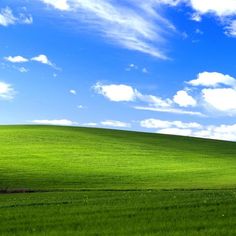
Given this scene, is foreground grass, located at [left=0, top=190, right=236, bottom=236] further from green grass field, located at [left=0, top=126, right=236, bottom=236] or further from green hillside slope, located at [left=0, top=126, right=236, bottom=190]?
green hillside slope, located at [left=0, top=126, right=236, bottom=190]

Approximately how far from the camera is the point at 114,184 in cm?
4331

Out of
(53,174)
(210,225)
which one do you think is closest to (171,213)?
(210,225)

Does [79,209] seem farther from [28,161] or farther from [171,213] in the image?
[28,161]

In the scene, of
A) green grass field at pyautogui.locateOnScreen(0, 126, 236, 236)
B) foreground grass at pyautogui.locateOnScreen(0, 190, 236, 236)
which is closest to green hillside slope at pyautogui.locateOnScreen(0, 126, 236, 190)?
green grass field at pyautogui.locateOnScreen(0, 126, 236, 236)

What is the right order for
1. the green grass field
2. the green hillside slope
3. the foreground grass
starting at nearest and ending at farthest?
1. the foreground grass
2. the green grass field
3. the green hillside slope

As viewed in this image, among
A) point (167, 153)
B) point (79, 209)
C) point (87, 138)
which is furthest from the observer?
point (87, 138)

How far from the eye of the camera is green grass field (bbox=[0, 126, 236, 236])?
14.9 metres

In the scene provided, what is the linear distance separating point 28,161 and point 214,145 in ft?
119

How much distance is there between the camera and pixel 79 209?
1809 cm

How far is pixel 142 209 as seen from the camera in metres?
17.6

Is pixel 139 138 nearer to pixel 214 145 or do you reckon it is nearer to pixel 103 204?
pixel 214 145

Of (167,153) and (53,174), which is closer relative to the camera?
(53,174)

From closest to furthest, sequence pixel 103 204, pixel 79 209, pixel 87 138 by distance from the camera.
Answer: pixel 79 209 < pixel 103 204 < pixel 87 138

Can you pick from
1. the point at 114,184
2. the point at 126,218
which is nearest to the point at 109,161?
the point at 114,184
